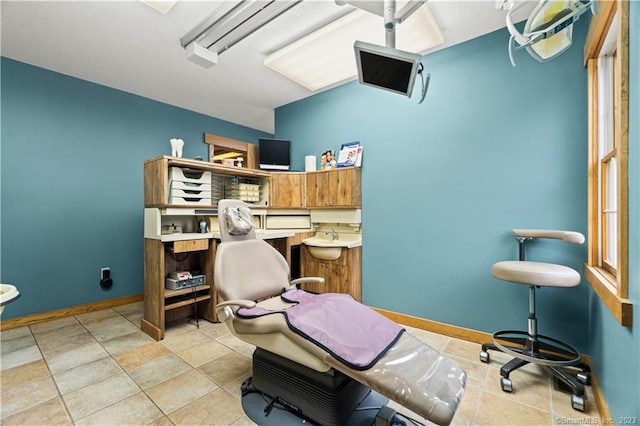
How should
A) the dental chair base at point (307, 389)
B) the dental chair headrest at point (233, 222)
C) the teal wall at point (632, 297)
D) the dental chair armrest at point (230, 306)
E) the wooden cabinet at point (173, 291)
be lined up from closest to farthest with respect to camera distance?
the teal wall at point (632, 297)
the dental chair base at point (307, 389)
the dental chair armrest at point (230, 306)
the dental chair headrest at point (233, 222)
the wooden cabinet at point (173, 291)

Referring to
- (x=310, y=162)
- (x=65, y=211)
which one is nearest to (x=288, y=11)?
(x=310, y=162)

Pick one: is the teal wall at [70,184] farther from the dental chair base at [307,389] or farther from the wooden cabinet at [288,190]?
the dental chair base at [307,389]

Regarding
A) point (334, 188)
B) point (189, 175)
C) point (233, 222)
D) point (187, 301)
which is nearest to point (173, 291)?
point (187, 301)

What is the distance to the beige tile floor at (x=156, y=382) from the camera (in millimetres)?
1661

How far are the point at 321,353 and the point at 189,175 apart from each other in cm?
265

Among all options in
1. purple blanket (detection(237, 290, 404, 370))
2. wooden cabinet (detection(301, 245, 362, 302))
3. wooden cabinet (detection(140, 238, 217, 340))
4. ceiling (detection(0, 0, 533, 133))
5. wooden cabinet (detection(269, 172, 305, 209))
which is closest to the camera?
purple blanket (detection(237, 290, 404, 370))

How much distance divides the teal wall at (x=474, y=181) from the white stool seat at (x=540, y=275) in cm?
55

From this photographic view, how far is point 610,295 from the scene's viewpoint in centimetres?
139

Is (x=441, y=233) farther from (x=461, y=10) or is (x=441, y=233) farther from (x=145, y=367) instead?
(x=145, y=367)

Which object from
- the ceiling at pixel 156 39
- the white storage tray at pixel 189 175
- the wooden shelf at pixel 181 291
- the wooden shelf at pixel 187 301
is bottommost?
the wooden shelf at pixel 187 301

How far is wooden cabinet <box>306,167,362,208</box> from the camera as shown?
335cm

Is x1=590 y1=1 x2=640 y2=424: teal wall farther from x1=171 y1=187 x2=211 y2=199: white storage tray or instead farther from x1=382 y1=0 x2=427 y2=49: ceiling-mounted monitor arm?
x1=171 y1=187 x2=211 y2=199: white storage tray

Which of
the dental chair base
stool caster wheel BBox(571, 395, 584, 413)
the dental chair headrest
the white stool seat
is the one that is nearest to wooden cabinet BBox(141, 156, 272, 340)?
the dental chair headrest

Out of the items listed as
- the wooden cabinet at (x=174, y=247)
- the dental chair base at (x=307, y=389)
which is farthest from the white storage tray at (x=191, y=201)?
the dental chair base at (x=307, y=389)
